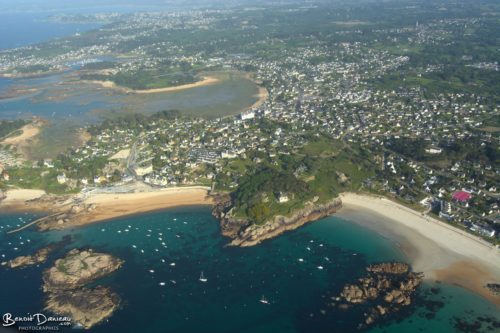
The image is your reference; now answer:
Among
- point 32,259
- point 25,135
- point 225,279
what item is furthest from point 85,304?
point 25,135

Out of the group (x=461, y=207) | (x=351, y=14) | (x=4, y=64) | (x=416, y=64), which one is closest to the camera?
(x=461, y=207)

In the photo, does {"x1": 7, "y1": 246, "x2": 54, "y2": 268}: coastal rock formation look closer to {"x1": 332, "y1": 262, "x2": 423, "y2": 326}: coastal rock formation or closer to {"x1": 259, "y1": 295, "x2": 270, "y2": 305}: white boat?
{"x1": 259, "y1": 295, "x2": 270, "y2": 305}: white boat

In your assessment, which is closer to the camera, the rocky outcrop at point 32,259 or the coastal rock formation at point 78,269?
the coastal rock formation at point 78,269

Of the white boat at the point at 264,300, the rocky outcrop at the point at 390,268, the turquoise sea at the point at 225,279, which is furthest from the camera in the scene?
the rocky outcrop at the point at 390,268

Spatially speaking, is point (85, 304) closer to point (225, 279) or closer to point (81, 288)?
point (81, 288)

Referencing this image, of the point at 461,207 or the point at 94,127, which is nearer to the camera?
the point at 461,207

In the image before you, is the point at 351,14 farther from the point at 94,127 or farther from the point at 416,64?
the point at 94,127

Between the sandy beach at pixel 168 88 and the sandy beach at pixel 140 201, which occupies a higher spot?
the sandy beach at pixel 168 88

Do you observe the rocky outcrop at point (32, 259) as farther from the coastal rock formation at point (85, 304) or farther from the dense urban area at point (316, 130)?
the dense urban area at point (316, 130)

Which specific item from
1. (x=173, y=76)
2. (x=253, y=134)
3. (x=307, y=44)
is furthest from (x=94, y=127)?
(x=307, y=44)

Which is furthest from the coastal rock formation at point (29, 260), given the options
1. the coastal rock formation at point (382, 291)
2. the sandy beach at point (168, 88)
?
the sandy beach at point (168, 88)
